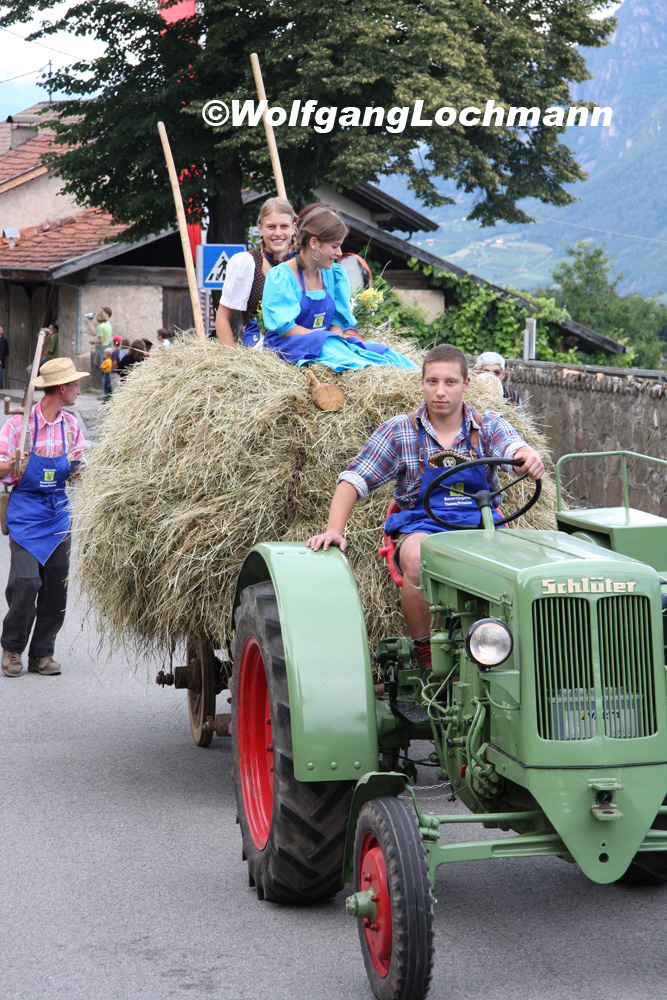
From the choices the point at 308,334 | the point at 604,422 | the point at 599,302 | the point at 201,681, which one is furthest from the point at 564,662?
the point at 599,302

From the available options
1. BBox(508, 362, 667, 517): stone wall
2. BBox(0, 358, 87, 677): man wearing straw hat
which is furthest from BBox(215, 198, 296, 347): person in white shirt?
BBox(508, 362, 667, 517): stone wall

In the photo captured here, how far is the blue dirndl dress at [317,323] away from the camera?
545 cm

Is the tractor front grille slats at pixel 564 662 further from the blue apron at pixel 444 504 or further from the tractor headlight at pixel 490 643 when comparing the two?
the blue apron at pixel 444 504

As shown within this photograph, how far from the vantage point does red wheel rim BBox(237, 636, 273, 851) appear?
4.36 m

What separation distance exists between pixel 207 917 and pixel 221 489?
170 centimetres

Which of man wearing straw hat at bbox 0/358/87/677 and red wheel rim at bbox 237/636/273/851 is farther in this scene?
man wearing straw hat at bbox 0/358/87/677

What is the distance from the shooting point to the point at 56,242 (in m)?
32.3

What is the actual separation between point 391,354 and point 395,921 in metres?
3.16

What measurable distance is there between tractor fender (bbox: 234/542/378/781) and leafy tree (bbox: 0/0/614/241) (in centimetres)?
1867

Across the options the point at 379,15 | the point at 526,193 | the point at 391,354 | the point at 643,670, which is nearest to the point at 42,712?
the point at 391,354

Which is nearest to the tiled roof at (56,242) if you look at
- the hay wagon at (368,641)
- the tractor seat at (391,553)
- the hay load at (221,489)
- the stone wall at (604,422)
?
the stone wall at (604,422)

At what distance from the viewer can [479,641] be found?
130 inches

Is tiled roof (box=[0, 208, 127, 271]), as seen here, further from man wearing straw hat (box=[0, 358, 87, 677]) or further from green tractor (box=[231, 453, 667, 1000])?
green tractor (box=[231, 453, 667, 1000])

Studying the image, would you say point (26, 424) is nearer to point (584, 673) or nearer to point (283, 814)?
point (283, 814)
